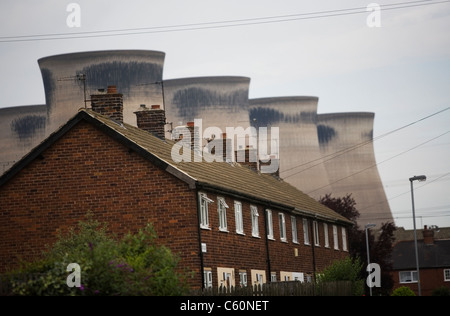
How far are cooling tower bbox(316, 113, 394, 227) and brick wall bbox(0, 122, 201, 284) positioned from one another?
58.7 meters

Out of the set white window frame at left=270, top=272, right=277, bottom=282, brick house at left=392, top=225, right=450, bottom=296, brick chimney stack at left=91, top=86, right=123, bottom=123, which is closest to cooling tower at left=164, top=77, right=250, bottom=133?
brick house at left=392, top=225, right=450, bottom=296

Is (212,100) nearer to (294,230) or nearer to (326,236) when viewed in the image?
(326,236)

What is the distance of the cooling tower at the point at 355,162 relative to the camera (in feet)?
275

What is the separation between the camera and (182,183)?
996 inches

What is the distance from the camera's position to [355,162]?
3381 inches

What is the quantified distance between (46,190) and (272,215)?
9.66 metres

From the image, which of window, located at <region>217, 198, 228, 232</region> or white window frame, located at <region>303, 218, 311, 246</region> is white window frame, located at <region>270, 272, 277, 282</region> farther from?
white window frame, located at <region>303, 218, 311, 246</region>

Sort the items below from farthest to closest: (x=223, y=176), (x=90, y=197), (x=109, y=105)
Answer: (x=223, y=176) < (x=109, y=105) < (x=90, y=197)

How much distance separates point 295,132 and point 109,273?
208 ft

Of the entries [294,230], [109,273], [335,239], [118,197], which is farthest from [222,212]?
[335,239]

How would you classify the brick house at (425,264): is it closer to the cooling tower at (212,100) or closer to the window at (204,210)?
the cooling tower at (212,100)

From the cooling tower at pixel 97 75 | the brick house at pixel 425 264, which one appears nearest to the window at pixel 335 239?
the cooling tower at pixel 97 75

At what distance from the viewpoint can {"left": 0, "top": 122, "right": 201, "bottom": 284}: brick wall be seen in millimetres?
25141

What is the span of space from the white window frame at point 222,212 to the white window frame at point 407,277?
173 ft
